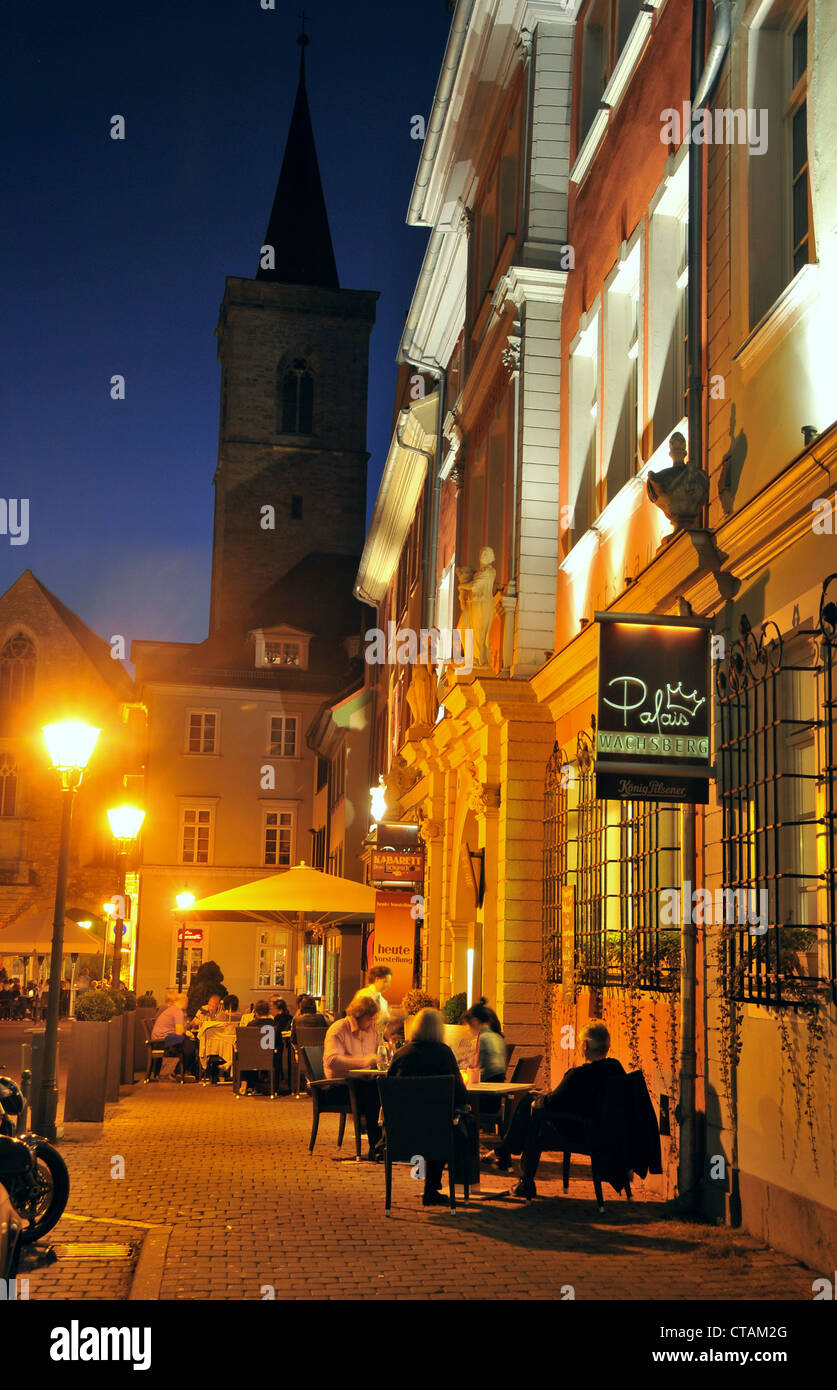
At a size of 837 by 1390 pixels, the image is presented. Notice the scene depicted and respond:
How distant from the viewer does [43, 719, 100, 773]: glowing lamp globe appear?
1420 centimetres

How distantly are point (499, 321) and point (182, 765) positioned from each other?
3450cm

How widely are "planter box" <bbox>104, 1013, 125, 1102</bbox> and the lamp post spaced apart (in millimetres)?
3130

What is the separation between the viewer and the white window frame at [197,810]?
5119 centimetres

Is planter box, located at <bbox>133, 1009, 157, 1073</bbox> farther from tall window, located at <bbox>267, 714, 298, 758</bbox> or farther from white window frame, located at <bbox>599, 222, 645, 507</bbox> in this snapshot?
tall window, located at <bbox>267, 714, 298, 758</bbox>

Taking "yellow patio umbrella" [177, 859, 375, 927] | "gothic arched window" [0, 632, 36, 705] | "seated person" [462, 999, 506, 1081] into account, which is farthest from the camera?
"gothic arched window" [0, 632, 36, 705]

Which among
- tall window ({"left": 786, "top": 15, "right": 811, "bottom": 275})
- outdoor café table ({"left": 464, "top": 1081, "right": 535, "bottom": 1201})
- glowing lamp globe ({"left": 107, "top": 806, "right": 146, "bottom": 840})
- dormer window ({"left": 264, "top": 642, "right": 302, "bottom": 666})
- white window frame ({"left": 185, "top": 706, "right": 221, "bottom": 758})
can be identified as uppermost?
dormer window ({"left": 264, "top": 642, "right": 302, "bottom": 666})

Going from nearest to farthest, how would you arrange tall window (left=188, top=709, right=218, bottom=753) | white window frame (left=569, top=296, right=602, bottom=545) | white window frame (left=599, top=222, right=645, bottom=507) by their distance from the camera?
white window frame (left=599, top=222, right=645, bottom=507) < white window frame (left=569, top=296, right=602, bottom=545) < tall window (left=188, top=709, right=218, bottom=753)

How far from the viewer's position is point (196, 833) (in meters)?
51.4

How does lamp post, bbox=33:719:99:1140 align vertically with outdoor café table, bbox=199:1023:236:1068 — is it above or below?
above

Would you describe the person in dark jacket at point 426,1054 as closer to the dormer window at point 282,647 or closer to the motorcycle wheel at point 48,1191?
the motorcycle wheel at point 48,1191

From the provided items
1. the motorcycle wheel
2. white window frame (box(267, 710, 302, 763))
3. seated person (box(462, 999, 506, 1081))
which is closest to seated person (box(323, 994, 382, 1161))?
seated person (box(462, 999, 506, 1081))

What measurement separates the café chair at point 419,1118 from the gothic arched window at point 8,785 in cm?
5453

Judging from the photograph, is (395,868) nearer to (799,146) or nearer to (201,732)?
(799,146)

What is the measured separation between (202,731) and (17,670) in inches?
582
